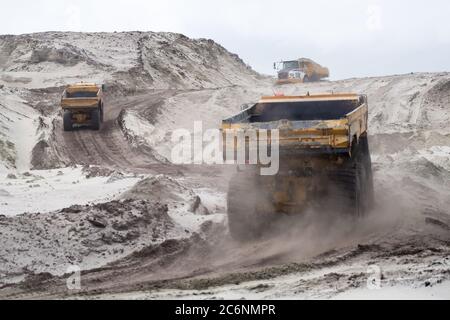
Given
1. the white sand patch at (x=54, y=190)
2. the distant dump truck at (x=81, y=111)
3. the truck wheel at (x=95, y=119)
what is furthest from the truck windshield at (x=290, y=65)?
the white sand patch at (x=54, y=190)

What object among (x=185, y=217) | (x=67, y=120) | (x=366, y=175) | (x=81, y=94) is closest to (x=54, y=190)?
(x=185, y=217)

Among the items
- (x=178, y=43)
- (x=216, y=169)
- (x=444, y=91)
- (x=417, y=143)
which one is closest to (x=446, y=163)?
(x=417, y=143)

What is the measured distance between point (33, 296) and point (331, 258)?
149 inches

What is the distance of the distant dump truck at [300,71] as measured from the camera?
42.2 meters

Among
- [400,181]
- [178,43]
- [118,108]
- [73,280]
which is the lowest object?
[73,280]

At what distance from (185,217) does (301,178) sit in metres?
2.88

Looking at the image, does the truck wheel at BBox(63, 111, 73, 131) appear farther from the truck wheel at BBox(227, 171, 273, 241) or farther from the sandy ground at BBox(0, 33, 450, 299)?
the truck wheel at BBox(227, 171, 273, 241)

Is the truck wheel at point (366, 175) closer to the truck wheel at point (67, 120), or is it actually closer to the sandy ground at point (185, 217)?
the sandy ground at point (185, 217)

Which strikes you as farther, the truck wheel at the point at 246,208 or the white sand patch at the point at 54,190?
the white sand patch at the point at 54,190

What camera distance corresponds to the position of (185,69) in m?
45.4

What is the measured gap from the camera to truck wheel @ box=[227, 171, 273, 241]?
10688mm

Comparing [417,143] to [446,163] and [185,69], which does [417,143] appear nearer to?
[446,163]

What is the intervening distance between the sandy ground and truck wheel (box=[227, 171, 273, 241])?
0.29 m

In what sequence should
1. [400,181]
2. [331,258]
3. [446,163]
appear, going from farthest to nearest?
[446,163] < [400,181] < [331,258]
